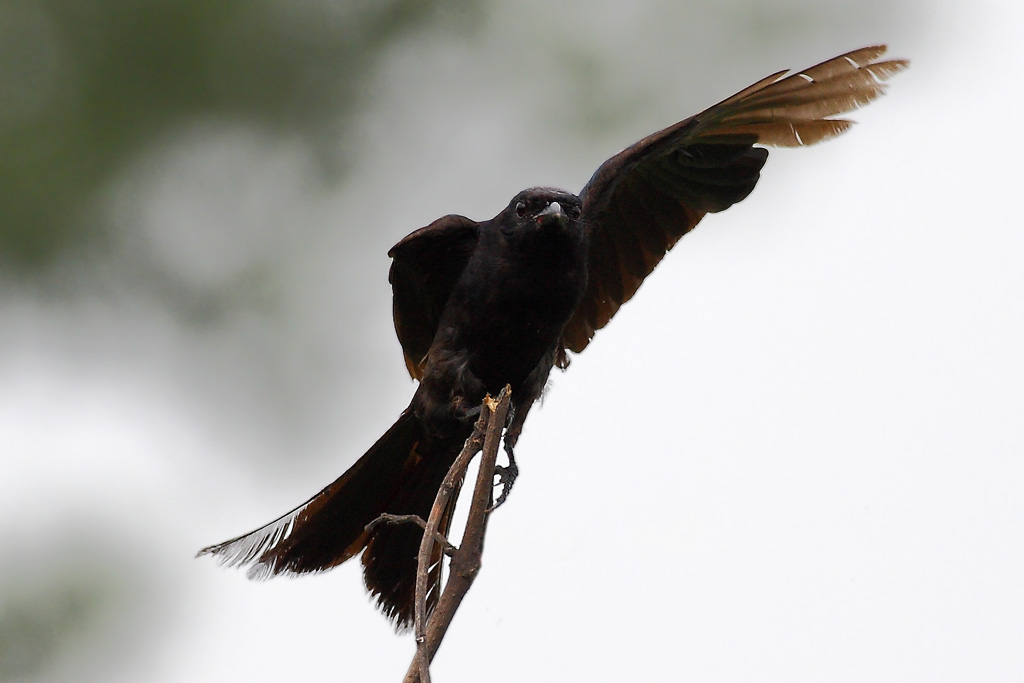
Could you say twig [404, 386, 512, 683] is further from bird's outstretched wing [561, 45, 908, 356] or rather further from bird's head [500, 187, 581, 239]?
bird's outstretched wing [561, 45, 908, 356]

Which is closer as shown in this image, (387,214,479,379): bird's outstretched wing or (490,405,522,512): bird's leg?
(490,405,522,512): bird's leg

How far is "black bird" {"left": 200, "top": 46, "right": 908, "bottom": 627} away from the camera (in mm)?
3346

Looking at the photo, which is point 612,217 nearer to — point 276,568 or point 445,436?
point 445,436

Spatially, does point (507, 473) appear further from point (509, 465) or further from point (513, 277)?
point (513, 277)

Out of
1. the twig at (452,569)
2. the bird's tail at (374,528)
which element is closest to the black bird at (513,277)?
the bird's tail at (374,528)

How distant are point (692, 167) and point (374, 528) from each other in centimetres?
179

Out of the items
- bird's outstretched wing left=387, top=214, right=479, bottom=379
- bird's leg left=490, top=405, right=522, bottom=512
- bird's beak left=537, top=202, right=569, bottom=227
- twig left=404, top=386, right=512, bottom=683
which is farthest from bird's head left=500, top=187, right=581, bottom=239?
twig left=404, top=386, right=512, bottom=683

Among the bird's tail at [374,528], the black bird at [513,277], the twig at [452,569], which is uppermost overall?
the black bird at [513,277]

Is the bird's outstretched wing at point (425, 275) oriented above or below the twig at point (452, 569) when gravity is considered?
above

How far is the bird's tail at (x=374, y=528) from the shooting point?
10.8ft

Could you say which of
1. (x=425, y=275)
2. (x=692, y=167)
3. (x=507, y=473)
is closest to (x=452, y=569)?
(x=507, y=473)

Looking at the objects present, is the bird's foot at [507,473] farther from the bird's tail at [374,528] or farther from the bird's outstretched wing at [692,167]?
the bird's outstretched wing at [692,167]

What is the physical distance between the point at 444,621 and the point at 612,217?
2.35 metres

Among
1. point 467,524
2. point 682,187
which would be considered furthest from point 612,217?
point 467,524
